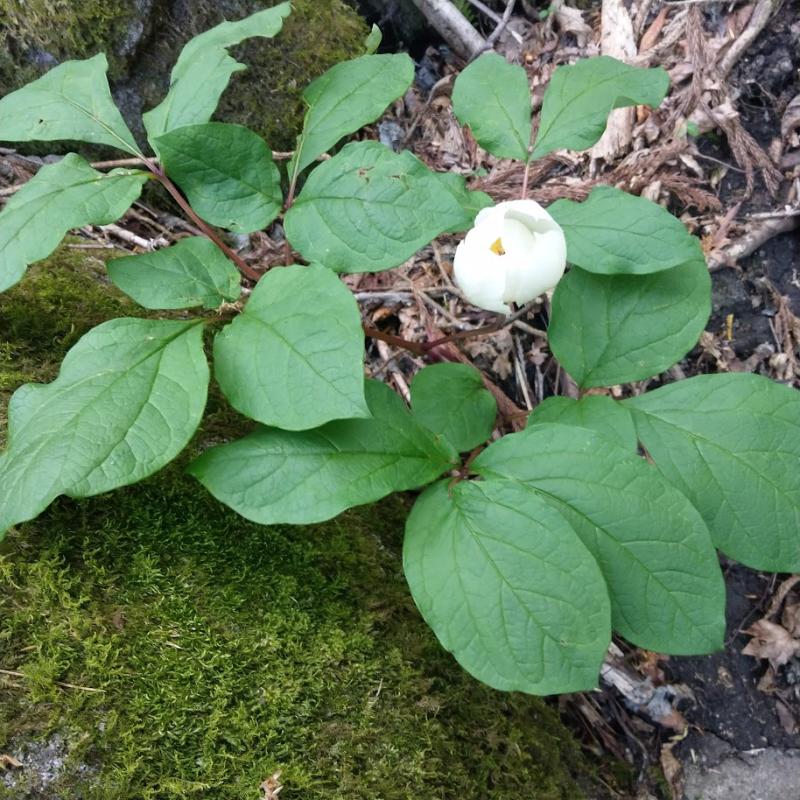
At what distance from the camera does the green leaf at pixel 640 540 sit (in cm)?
117

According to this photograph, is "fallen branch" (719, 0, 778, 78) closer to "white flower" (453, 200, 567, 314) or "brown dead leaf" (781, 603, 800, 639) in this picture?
"white flower" (453, 200, 567, 314)

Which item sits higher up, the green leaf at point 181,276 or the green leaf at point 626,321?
the green leaf at point 181,276

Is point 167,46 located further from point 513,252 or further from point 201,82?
point 513,252

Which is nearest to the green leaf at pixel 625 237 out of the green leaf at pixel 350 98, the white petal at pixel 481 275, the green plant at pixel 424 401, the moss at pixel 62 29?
→ the green plant at pixel 424 401

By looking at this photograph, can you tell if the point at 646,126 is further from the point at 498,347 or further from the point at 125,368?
the point at 125,368

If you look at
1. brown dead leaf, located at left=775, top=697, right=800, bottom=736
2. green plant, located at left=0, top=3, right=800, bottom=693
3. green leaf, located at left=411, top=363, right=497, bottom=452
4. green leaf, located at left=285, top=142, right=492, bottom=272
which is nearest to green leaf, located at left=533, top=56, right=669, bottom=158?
green plant, located at left=0, top=3, right=800, bottom=693

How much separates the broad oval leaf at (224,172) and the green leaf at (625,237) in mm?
594

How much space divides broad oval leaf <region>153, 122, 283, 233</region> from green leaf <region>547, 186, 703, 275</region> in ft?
1.95

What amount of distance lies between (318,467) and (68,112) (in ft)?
3.10

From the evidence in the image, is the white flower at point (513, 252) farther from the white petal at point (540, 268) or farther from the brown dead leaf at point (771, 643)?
the brown dead leaf at point (771, 643)

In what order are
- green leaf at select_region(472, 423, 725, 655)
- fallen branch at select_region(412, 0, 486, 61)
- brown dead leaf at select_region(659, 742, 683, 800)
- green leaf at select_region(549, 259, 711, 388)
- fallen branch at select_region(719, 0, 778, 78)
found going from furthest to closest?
fallen branch at select_region(412, 0, 486, 61) < fallen branch at select_region(719, 0, 778, 78) < brown dead leaf at select_region(659, 742, 683, 800) < green leaf at select_region(549, 259, 711, 388) < green leaf at select_region(472, 423, 725, 655)

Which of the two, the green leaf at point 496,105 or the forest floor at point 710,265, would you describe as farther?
the forest floor at point 710,265

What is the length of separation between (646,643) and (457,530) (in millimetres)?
368

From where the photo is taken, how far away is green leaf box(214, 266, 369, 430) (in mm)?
1091
